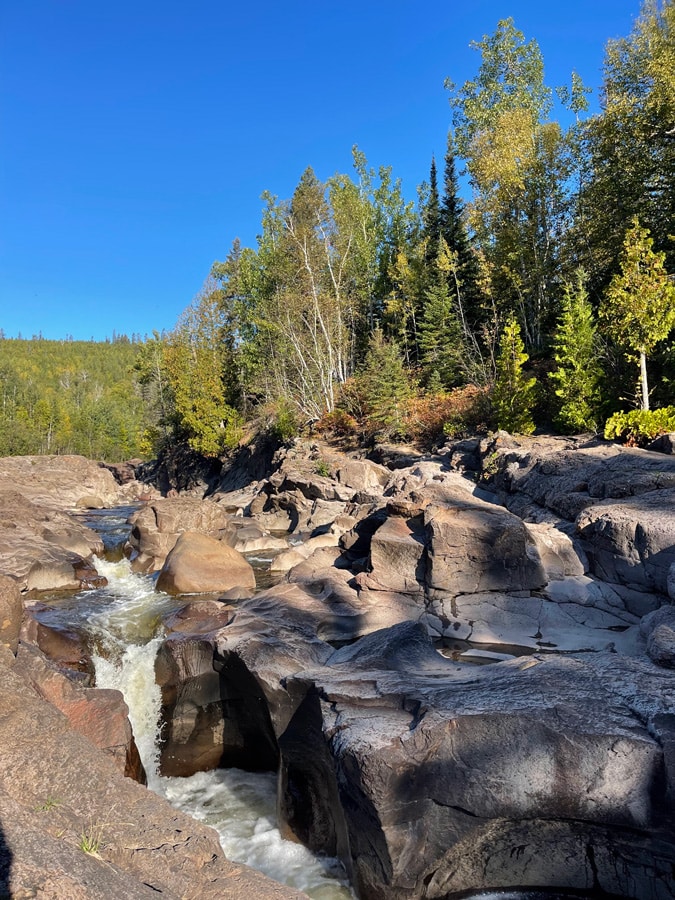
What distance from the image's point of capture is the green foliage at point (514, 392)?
2083 centimetres

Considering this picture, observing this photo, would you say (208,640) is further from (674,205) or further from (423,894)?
(674,205)

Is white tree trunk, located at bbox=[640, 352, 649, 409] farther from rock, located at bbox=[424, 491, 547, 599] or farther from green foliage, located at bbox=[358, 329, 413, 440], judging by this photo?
green foliage, located at bbox=[358, 329, 413, 440]

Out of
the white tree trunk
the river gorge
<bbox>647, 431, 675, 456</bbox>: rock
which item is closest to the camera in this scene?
the river gorge

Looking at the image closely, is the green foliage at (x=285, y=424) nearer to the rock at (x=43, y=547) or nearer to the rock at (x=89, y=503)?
the rock at (x=89, y=503)

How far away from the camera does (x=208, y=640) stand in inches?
349

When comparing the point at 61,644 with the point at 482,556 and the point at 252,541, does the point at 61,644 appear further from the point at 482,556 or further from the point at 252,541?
the point at 252,541

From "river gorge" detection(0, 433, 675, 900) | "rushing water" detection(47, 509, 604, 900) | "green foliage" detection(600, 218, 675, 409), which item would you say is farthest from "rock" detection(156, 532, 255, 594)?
"green foliage" detection(600, 218, 675, 409)

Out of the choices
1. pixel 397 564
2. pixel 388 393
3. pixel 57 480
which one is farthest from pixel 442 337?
pixel 57 480

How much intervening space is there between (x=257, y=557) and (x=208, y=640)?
8.41 meters

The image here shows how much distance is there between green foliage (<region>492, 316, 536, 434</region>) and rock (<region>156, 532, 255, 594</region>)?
1254 cm

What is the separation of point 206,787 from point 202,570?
6.40m

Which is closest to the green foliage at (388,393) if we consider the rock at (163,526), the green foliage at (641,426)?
the rock at (163,526)

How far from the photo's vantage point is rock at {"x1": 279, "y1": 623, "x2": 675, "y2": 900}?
464 centimetres

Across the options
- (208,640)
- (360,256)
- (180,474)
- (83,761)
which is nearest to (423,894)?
(83,761)
